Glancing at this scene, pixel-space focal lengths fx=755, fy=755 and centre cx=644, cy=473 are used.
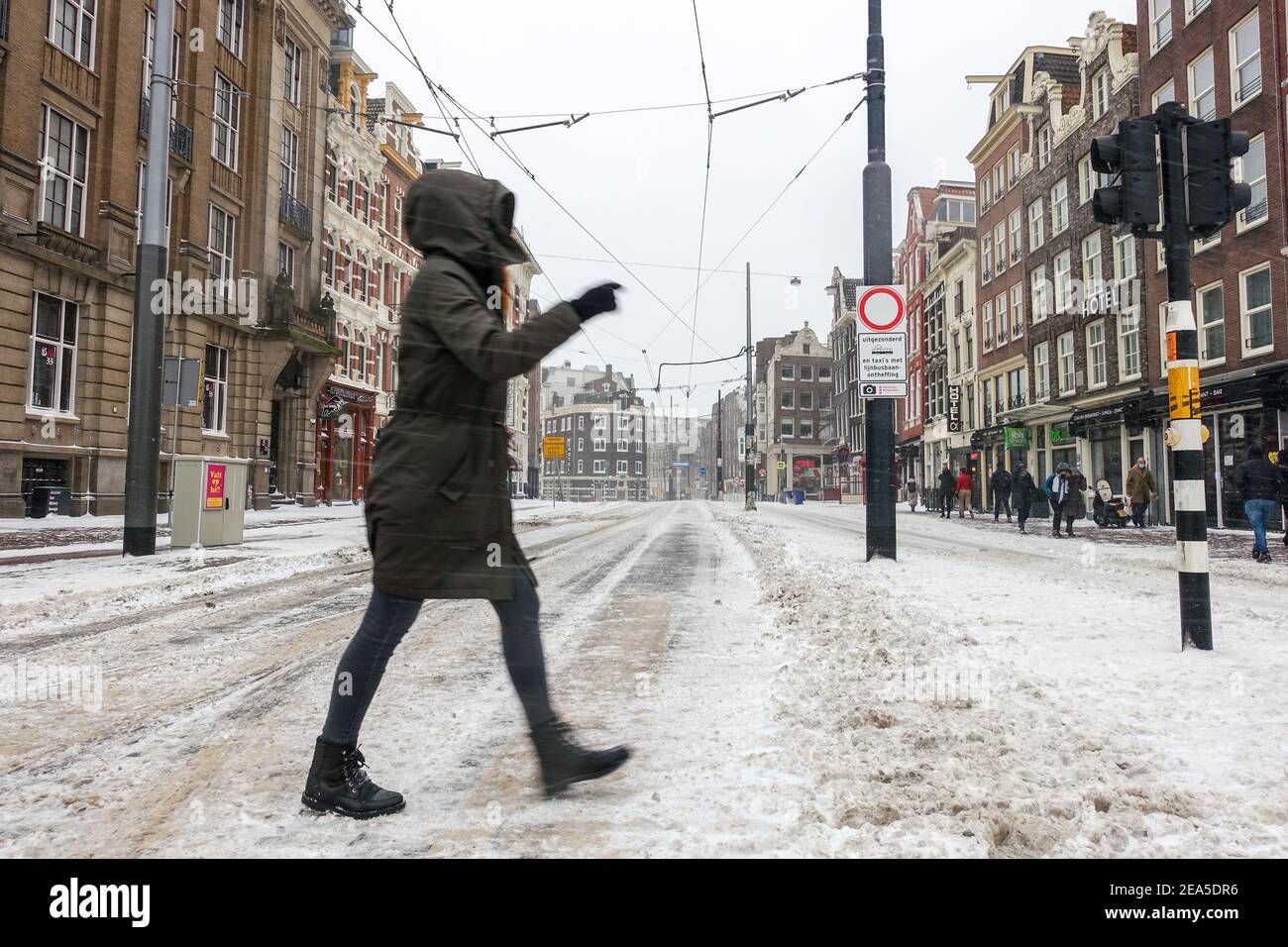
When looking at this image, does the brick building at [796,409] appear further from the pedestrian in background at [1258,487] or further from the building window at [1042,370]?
the pedestrian in background at [1258,487]

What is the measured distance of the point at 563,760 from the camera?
2.20 meters

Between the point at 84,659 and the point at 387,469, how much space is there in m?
3.14

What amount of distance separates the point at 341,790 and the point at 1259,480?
1289cm

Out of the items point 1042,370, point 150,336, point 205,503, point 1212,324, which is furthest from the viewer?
point 1042,370

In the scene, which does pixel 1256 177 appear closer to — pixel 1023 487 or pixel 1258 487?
pixel 1023 487

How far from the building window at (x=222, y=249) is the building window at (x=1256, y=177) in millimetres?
25508

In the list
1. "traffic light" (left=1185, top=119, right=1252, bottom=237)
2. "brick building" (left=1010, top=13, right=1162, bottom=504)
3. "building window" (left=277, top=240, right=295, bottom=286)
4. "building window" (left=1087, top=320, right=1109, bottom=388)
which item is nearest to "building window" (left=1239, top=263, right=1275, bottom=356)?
"brick building" (left=1010, top=13, right=1162, bottom=504)

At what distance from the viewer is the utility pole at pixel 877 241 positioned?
30.1ft

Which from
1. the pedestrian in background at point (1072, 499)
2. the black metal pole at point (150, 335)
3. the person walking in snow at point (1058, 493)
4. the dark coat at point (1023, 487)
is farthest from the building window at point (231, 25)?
the pedestrian in background at point (1072, 499)

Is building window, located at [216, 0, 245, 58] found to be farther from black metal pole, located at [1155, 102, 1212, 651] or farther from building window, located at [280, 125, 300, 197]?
black metal pole, located at [1155, 102, 1212, 651]

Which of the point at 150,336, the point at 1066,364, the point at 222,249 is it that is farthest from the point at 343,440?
the point at 1066,364

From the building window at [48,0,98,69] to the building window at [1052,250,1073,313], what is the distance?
92.3ft

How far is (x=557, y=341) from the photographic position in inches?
76.8

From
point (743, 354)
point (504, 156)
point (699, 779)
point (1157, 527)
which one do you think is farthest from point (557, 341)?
point (743, 354)
